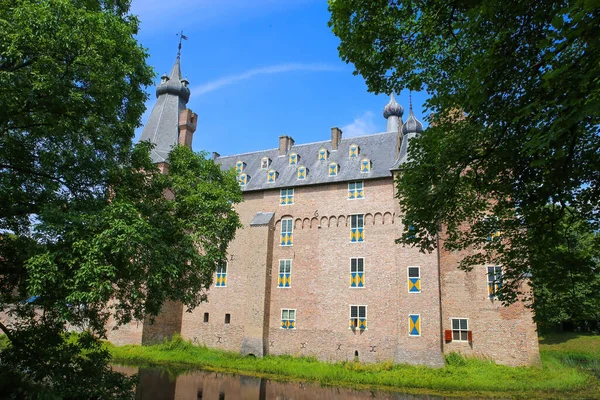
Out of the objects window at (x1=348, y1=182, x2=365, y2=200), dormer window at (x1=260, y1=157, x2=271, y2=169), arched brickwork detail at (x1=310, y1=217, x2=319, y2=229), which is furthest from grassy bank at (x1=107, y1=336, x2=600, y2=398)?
dormer window at (x1=260, y1=157, x2=271, y2=169)

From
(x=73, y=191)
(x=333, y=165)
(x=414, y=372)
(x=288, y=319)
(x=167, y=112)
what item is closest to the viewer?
(x=73, y=191)

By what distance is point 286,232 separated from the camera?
78.6 feet

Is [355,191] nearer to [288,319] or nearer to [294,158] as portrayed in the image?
[294,158]

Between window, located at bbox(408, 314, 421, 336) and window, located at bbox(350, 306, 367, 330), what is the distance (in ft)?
7.55

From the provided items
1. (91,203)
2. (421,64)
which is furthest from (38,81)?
(421,64)

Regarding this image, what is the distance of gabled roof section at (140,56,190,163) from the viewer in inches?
1080

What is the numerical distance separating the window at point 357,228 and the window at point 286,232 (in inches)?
136

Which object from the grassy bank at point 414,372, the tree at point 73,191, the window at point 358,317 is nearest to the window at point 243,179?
the grassy bank at point 414,372

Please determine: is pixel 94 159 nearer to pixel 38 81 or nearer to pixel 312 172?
pixel 38 81

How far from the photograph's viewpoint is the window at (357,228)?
72.3ft

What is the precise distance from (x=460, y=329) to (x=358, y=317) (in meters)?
4.60

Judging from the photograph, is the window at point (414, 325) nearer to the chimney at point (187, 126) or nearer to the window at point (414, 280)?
the window at point (414, 280)

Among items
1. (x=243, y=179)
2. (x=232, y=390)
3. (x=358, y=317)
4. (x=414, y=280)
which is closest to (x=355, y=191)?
(x=414, y=280)

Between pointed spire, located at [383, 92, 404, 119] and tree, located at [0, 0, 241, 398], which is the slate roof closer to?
tree, located at [0, 0, 241, 398]
